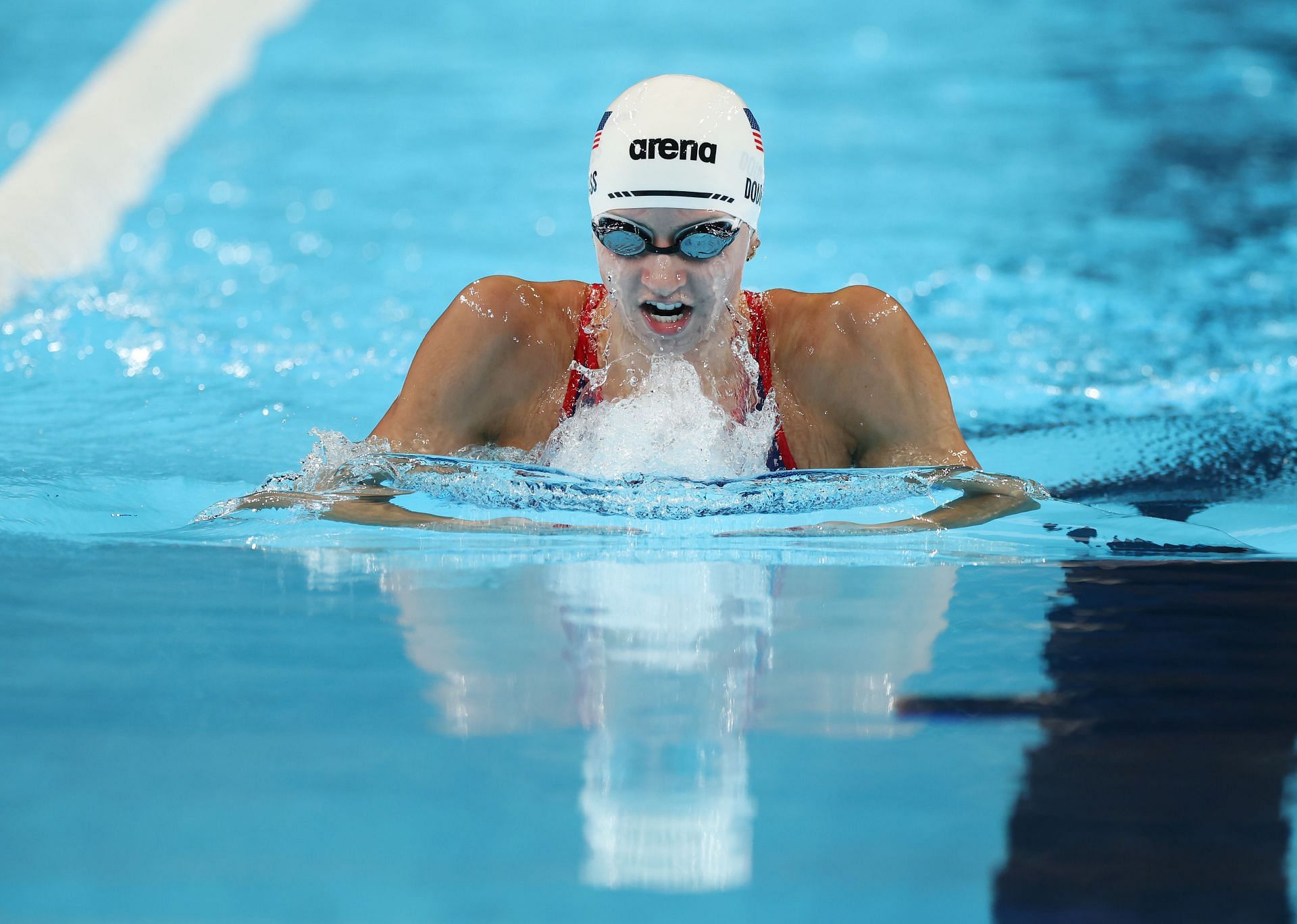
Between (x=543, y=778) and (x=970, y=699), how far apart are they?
0.48 metres

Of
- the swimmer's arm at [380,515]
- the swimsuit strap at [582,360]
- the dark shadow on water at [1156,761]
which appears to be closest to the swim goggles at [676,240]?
the swimsuit strap at [582,360]

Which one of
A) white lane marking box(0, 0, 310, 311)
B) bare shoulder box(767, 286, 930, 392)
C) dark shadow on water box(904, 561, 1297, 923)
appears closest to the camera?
dark shadow on water box(904, 561, 1297, 923)

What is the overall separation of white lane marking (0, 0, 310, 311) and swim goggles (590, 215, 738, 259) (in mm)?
3678

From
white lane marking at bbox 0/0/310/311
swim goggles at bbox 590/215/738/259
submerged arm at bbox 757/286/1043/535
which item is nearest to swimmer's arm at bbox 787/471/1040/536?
submerged arm at bbox 757/286/1043/535

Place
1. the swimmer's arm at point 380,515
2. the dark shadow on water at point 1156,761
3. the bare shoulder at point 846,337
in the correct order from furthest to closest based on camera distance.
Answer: the bare shoulder at point 846,337 → the swimmer's arm at point 380,515 → the dark shadow on water at point 1156,761

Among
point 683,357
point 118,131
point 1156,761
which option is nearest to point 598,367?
point 683,357

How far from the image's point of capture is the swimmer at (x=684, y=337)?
2482 millimetres

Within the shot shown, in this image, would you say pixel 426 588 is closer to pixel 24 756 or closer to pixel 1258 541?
pixel 24 756

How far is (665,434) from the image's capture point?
2617 millimetres

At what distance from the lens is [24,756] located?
1249mm

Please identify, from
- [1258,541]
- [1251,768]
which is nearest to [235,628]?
[1251,768]

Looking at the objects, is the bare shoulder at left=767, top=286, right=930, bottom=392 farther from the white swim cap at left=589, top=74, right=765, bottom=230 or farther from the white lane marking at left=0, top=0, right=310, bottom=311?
the white lane marking at left=0, top=0, right=310, bottom=311

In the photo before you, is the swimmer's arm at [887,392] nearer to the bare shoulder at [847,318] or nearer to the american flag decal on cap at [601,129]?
the bare shoulder at [847,318]

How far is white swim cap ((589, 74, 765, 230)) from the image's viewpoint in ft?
8.23
